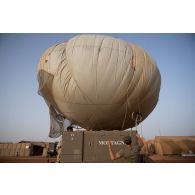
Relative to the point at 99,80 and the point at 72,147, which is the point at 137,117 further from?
the point at 72,147

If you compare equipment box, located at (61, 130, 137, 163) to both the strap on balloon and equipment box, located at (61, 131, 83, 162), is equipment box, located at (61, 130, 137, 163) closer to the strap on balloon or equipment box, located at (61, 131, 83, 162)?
equipment box, located at (61, 131, 83, 162)

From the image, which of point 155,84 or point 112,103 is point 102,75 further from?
point 155,84

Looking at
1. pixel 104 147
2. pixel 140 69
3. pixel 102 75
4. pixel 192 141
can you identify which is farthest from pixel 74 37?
pixel 192 141

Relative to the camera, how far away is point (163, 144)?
17203 millimetres

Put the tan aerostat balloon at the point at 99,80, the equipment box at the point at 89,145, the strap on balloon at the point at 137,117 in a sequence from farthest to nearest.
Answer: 1. the strap on balloon at the point at 137,117
2. the tan aerostat balloon at the point at 99,80
3. the equipment box at the point at 89,145

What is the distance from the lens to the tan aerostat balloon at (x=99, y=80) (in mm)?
8555

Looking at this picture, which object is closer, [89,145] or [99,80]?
[89,145]

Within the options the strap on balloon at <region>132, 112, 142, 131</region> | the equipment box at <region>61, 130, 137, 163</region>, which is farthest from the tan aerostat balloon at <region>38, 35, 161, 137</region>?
the equipment box at <region>61, 130, 137, 163</region>

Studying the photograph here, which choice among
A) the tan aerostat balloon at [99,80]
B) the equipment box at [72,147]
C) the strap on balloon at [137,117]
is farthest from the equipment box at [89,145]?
the strap on balloon at [137,117]

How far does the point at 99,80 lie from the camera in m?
8.50

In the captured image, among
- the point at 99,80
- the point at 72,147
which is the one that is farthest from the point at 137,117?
the point at 72,147

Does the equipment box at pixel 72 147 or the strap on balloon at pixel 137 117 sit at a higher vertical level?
the strap on balloon at pixel 137 117

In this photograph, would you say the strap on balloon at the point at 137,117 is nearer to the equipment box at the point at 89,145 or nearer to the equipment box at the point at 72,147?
the equipment box at the point at 89,145

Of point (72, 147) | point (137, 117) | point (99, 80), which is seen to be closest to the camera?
point (72, 147)
